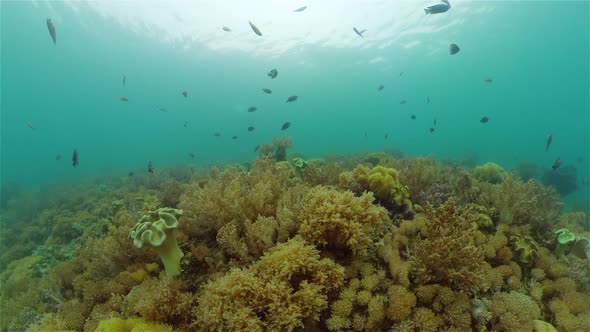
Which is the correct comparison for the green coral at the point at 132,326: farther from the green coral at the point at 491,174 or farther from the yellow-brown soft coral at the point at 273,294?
the green coral at the point at 491,174

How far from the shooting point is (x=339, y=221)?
3221 millimetres

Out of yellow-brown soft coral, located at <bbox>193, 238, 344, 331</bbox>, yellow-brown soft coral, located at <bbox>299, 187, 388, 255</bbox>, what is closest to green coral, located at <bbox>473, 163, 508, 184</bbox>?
yellow-brown soft coral, located at <bbox>299, 187, 388, 255</bbox>

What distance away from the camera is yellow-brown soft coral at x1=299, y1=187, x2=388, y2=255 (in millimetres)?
3264

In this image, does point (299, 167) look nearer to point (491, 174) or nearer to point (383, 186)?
point (383, 186)

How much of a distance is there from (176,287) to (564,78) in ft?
390

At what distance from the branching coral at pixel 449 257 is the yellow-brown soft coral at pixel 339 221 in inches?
24.6

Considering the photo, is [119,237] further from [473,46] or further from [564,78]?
[564,78]

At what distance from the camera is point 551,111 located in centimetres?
12562

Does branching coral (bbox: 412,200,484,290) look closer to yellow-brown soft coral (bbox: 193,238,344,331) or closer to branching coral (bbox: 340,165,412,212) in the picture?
yellow-brown soft coral (bbox: 193,238,344,331)

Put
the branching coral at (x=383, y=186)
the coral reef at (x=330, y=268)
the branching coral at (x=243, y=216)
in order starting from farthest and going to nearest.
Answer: the branching coral at (x=383, y=186) → the branching coral at (x=243, y=216) → the coral reef at (x=330, y=268)

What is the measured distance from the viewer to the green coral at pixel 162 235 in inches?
128

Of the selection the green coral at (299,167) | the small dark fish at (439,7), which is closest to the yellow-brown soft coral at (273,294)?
the green coral at (299,167)

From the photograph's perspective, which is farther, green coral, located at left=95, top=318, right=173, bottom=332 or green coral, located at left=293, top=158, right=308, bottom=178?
green coral, located at left=293, top=158, right=308, bottom=178

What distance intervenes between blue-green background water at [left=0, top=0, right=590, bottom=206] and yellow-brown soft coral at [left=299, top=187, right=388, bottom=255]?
24.9m
